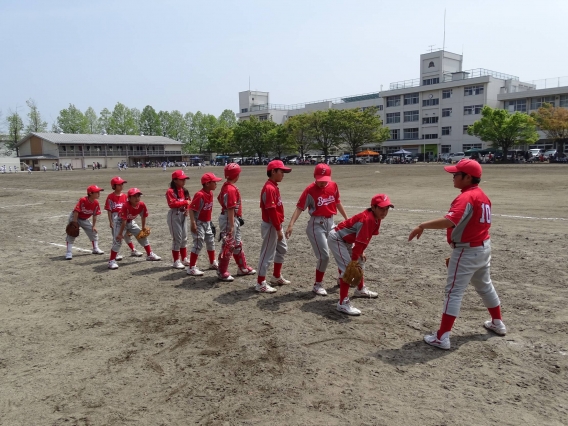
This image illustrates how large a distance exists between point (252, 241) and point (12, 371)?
20.6 feet

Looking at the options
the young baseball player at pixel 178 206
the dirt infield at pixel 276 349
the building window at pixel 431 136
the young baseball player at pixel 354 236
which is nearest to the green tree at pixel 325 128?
the building window at pixel 431 136

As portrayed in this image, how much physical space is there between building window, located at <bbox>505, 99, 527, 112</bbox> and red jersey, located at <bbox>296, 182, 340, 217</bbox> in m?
71.3

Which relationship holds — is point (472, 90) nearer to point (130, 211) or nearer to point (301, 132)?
point (301, 132)

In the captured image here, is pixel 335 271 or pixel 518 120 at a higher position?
pixel 518 120

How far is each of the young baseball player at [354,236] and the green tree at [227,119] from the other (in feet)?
363

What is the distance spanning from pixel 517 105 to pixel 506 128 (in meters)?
18.4

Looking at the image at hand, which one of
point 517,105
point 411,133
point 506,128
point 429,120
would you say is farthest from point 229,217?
point 411,133

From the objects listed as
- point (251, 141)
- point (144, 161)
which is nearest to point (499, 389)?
point (251, 141)

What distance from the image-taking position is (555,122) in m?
52.2

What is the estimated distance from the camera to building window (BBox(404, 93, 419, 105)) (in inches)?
3041

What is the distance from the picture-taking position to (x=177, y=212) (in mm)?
7449

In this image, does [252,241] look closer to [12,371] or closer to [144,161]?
[12,371]

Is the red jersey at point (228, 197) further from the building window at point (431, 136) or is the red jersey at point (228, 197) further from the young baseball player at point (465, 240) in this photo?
the building window at point (431, 136)

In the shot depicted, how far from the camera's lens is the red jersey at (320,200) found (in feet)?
19.2
